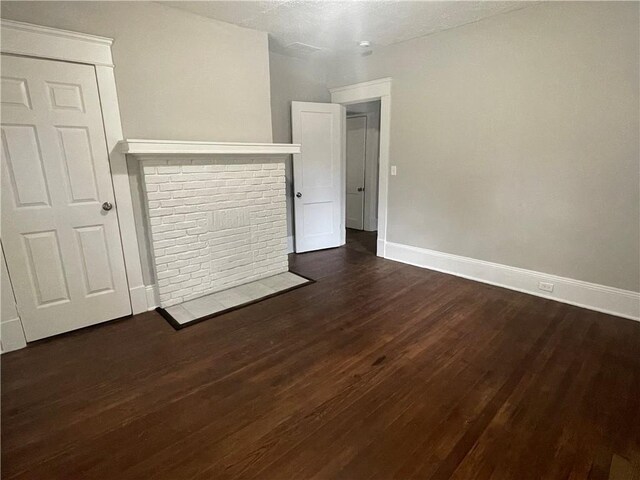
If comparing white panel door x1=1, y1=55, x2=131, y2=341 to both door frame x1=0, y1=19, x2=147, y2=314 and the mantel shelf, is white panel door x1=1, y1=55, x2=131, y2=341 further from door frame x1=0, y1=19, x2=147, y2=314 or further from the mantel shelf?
the mantel shelf

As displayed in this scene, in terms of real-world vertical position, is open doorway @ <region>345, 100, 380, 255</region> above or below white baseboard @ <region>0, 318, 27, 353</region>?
above

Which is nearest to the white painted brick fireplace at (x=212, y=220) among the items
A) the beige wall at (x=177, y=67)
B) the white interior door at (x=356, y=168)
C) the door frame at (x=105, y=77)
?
the door frame at (x=105, y=77)

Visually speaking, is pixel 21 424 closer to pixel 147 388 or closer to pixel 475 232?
pixel 147 388

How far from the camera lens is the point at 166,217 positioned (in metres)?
3.00

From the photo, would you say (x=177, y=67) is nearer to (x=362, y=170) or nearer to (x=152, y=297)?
(x=152, y=297)

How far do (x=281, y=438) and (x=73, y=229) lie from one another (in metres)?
2.29

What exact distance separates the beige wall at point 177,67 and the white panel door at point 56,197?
0.31 meters

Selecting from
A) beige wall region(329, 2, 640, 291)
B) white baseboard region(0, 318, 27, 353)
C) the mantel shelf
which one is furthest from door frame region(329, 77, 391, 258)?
white baseboard region(0, 318, 27, 353)

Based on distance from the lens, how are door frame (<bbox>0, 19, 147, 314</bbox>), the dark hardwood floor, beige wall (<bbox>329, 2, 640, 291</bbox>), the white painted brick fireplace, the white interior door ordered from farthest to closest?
the white interior door
the white painted brick fireplace
beige wall (<bbox>329, 2, 640, 291</bbox>)
door frame (<bbox>0, 19, 147, 314</bbox>)
the dark hardwood floor

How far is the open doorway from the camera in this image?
5863mm

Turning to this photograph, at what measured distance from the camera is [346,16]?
3.08 metres

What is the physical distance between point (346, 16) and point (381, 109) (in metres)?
1.29

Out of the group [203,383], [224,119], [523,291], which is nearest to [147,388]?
[203,383]

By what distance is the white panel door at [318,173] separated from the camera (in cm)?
450
